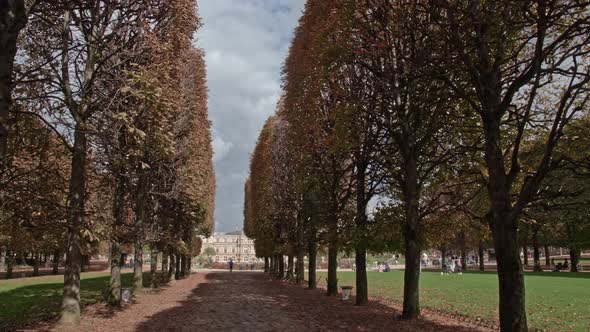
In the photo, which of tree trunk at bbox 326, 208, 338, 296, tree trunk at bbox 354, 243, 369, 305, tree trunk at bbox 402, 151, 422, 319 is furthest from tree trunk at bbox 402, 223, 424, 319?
tree trunk at bbox 354, 243, 369, 305

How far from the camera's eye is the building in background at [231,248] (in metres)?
165

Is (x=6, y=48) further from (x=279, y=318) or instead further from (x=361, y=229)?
(x=361, y=229)

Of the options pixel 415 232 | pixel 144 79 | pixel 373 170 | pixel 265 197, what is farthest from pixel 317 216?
pixel 144 79

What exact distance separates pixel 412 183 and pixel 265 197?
2609cm

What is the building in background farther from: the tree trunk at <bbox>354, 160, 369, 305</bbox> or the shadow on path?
the tree trunk at <bbox>354, 160, 369, 305</bbox>

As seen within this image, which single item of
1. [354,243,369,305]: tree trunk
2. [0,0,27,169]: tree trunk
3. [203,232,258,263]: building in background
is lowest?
[203,232,258,263]: building in background

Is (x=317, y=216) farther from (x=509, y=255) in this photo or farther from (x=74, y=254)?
(x=509, y=255)

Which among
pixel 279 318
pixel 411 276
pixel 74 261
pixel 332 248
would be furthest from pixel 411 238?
pixel 74 261

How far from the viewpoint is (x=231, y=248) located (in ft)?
561

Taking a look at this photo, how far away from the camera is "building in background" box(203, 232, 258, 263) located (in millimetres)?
165000

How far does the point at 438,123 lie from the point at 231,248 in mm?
162419

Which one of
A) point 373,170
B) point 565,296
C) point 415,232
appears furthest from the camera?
point 565,296

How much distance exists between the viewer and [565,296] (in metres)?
22.2

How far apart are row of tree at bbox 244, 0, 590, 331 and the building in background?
13989cm
